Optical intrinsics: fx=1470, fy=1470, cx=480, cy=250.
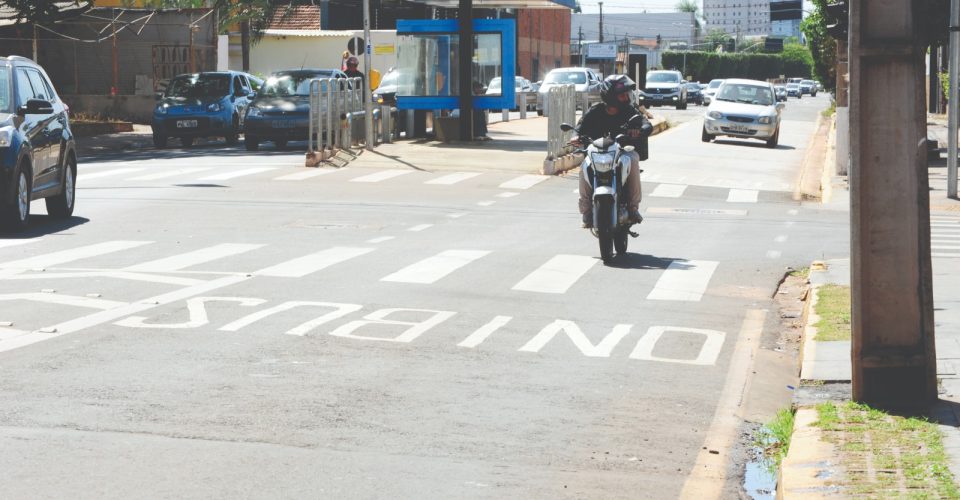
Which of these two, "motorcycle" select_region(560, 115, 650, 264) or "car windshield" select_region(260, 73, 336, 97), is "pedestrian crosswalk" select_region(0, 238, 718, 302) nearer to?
"motorcycle" select_region(560, 115, 650, 264)

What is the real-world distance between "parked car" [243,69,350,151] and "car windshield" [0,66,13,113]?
567 inches

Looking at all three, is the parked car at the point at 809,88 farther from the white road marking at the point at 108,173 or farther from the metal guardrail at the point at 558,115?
the white road marking at the point at 108,173

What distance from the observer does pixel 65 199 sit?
17391 mm

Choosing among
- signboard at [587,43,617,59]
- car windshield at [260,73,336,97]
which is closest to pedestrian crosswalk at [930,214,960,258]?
car windshield at [260,73,336,97]

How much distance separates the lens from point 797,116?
61719 mm

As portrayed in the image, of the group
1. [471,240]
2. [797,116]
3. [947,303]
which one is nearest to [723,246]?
[471,240]

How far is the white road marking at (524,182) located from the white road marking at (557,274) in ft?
28.9

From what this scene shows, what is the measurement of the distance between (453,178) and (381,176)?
119 cm

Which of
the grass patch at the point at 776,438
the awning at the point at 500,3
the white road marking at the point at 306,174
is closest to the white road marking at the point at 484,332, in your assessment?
the grass patch at the point at 776,438

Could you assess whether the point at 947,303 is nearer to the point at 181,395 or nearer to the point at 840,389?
the point at 840,389

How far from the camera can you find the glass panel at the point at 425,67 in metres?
32.2

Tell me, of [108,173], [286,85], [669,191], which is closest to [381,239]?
[669,191]

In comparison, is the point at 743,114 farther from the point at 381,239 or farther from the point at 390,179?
the point at 381,239

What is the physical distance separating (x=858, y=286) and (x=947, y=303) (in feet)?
13.2
